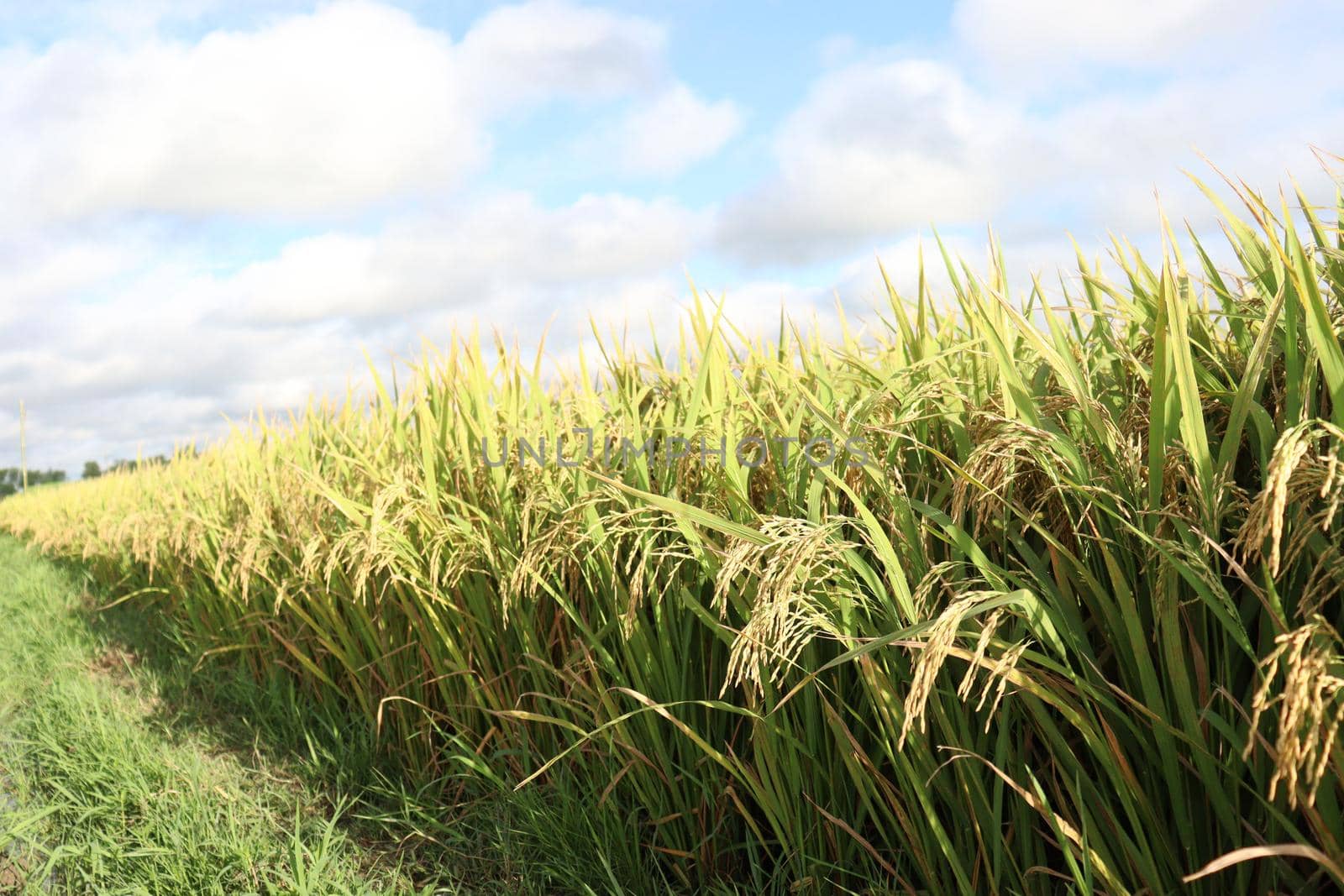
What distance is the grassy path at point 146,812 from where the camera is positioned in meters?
2.31

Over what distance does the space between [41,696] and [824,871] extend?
3969mm

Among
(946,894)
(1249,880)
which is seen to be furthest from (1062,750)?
(946,894)

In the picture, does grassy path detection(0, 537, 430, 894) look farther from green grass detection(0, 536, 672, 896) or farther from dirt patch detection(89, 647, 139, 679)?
dirt patch detection(89, 647, 139, 679)

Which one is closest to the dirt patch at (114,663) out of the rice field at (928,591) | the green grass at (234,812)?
the green grass at (234,812)

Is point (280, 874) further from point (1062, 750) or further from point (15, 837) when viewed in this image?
point (1062, 750)

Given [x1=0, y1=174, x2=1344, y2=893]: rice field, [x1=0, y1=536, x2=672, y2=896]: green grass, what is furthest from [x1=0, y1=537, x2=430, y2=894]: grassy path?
[x1=0, y1=174, x2=1344, y2=893]: rice field

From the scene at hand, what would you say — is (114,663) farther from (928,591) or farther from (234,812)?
(928,591)

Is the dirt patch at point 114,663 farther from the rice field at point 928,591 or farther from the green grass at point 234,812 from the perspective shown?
the rice field at point 928,591

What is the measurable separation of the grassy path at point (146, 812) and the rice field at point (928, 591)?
1.27 ft

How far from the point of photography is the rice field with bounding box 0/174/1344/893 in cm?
117

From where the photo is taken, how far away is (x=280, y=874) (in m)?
2.22

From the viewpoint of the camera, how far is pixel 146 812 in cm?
270

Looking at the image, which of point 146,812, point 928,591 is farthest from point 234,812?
point 928,591

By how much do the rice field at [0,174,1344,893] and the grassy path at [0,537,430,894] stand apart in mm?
387
